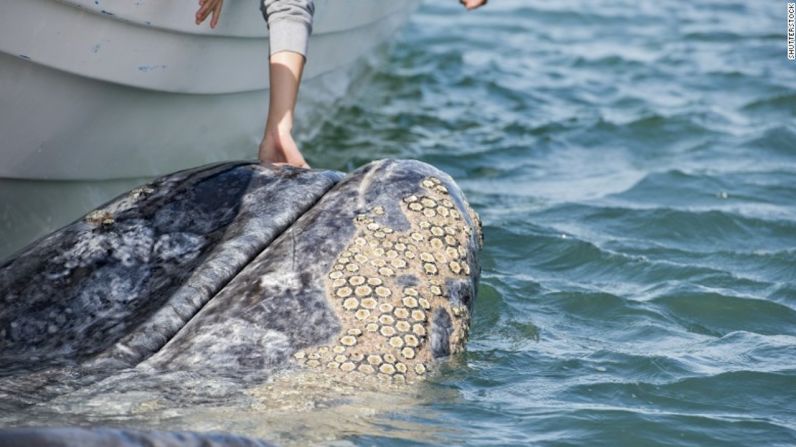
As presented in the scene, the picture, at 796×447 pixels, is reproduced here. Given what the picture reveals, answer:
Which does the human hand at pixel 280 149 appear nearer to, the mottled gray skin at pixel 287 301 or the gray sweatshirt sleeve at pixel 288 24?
the gray sweatshirt sleeve at pixel 288 24

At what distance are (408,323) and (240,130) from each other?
337 centimetres

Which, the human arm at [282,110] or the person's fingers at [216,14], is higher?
the person's fingers at [216,14]

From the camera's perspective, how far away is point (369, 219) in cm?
471

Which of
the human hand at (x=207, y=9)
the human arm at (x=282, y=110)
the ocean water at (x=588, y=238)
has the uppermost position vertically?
the human hand at (x=207, y=9)

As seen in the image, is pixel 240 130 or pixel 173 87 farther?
pixel 240 130

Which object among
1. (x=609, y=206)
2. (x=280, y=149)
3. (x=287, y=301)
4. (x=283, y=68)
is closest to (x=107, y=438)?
(x=287, y=301)

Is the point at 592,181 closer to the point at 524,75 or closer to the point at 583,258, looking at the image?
the point at 583,258

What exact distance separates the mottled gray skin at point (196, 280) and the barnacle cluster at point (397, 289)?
0.10ft

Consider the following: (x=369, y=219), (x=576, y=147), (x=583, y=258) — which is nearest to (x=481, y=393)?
(x=369, y=219)

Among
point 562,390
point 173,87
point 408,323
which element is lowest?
point 562,390

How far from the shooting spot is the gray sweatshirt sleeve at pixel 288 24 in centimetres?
540

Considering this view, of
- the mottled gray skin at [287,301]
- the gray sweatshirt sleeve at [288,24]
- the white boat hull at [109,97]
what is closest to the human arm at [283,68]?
the gray sweatshirt sleeve at [288,24]

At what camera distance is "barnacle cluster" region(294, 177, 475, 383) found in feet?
14.4

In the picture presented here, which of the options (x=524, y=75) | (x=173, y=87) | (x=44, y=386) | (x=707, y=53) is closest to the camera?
(x=44, y=386)
